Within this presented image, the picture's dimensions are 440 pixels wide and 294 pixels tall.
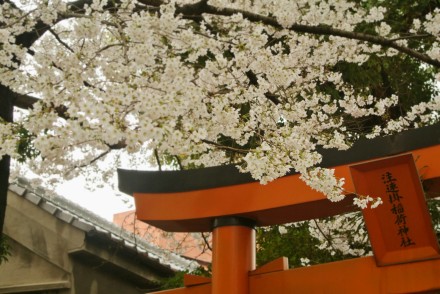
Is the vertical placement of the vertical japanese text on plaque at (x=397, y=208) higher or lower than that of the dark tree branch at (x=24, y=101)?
lower

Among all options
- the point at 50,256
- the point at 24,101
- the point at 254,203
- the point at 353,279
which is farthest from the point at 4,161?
the point at 50,256

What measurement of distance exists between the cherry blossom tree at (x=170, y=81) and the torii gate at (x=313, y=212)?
0.28 meters

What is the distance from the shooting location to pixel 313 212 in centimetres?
477

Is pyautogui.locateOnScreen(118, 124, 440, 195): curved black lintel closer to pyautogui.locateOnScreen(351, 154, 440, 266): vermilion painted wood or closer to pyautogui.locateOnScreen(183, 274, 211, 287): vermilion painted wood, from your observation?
pyautogui.locateOnScreen(351, 154, 440, 266): vermilion painted wood

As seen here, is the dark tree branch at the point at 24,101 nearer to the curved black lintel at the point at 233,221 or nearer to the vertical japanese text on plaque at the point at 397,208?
the curved black lintel at the point at 233,221

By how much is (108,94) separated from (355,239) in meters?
4.63

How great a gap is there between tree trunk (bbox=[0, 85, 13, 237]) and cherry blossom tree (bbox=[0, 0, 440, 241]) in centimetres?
1

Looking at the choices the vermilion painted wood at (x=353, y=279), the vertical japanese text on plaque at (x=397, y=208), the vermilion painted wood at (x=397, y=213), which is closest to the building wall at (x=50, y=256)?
the vermilion painted wood at (x=353, y=279)

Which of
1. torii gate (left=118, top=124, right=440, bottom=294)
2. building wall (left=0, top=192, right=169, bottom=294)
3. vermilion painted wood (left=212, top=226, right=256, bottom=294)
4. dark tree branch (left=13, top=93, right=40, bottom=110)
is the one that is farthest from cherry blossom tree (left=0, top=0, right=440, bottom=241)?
building wall (left=0, top=192, right=169, bottom=294)

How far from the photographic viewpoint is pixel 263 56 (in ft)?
16.4

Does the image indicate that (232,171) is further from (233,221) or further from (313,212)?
(313,212)

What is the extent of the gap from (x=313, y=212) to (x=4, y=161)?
280cm

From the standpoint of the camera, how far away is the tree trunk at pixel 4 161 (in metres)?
4.73

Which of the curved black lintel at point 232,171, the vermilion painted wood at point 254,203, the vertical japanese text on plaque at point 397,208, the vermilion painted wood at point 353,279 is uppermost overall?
the curved black lintel at point 232,171
